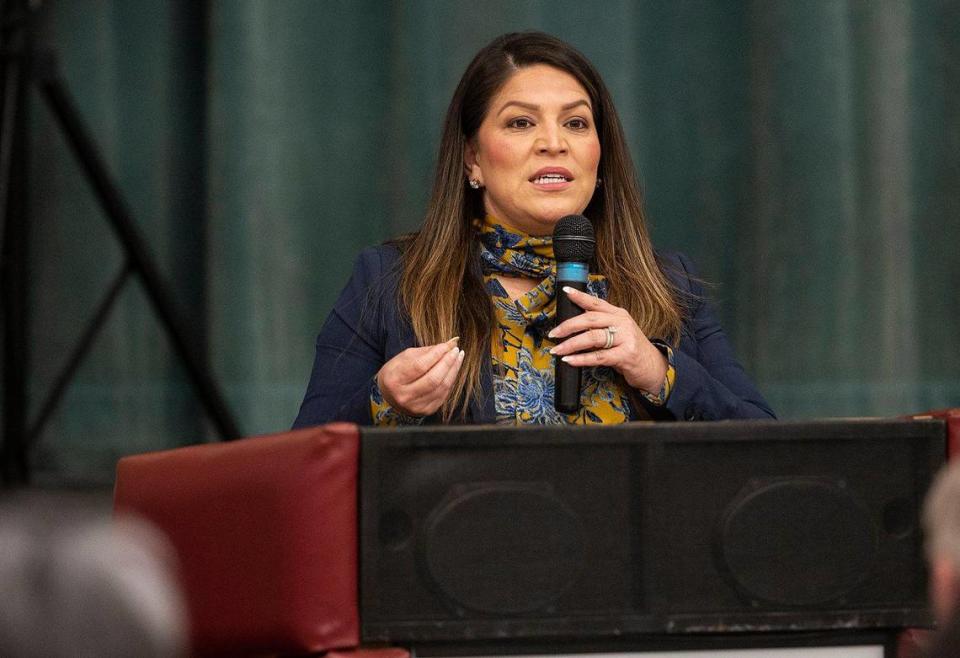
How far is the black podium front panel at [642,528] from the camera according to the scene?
126cm

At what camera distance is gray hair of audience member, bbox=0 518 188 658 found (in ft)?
1.47

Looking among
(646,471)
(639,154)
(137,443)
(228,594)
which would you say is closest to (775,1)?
(639,154)

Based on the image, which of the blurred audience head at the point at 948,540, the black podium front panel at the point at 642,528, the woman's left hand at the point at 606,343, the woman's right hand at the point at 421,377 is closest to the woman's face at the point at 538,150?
the woman's left hand at the point at 606,343

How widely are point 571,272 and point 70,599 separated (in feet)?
3.65

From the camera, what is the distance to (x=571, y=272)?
1527mm

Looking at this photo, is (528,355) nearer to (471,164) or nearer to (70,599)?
(471,164)

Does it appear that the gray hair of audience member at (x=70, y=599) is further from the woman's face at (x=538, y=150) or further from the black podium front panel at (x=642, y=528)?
the woman's face at (x=538, y=150)

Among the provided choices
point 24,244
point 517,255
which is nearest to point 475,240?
point 517,255

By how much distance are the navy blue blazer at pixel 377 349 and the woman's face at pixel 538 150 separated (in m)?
0.19

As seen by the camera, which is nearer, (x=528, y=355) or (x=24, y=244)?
(x=528, y=355)

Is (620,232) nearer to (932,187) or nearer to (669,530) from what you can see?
(669,530)

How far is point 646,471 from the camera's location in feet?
4.20

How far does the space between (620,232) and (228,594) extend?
94 cm

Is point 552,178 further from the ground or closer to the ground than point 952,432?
further from the ground
